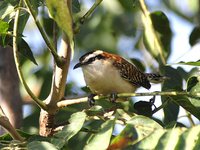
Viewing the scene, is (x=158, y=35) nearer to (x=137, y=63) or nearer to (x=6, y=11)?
(x=137, y=63)

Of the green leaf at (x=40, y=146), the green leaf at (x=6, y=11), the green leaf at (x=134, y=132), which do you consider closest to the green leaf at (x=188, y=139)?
the green leaf at (x=134, y=132)

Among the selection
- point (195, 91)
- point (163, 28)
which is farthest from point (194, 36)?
point (195, 91)

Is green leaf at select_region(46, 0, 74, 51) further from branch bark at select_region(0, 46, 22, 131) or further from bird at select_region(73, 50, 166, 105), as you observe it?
bird at select_region(73, 50, 166, 105)

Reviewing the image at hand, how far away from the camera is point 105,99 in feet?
10.8

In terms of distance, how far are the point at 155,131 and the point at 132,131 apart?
3.3 inches

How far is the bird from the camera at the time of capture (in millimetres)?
3973

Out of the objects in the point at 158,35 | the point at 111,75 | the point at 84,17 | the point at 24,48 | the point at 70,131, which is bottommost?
the point at 111,75

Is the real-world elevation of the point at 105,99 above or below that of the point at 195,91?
below

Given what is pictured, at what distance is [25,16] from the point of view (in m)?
2.46

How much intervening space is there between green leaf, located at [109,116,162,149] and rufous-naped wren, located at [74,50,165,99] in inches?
67.1

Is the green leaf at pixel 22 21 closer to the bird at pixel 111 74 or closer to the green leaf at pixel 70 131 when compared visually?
the green leaf at pixel 70 131

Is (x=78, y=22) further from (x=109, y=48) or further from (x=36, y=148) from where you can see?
(x=109, y=48)

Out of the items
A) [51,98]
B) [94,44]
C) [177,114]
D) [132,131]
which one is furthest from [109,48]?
[132,131]

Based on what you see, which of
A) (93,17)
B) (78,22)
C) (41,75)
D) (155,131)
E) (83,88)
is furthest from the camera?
(93,17)
